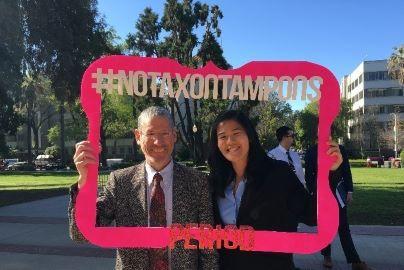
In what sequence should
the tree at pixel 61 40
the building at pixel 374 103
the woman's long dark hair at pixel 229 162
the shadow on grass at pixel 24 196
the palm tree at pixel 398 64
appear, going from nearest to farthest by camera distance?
the woman's long dark hair at pixel 229 162, the shadow on grass at pixel 24 196, the tree at pixel 61 40, the palm tree at pixel 398 64, the building at pixel 374 103

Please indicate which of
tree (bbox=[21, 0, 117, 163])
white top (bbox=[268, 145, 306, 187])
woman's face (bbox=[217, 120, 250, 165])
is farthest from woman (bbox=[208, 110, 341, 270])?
tree (bbox=[21, 0, 117, 163])

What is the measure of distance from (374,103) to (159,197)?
75.3 metres

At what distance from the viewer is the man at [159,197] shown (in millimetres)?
2734

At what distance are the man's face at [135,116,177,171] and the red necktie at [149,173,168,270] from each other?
0.31ft

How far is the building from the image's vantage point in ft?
204

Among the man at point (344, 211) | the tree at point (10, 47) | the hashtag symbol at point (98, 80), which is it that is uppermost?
the tree at point (10, 47)

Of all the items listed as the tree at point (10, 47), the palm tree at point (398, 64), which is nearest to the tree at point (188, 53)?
the tree at point (10, 47)

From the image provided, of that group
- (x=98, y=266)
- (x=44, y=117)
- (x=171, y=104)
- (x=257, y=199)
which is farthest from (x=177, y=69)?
(x=44, y=117)

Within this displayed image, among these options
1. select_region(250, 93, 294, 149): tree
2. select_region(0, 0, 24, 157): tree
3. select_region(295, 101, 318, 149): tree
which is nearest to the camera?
select_region(295, 101, 318, 149): tree

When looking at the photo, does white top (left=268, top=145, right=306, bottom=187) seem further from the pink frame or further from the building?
the building

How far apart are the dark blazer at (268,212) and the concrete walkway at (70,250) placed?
13.6 feet

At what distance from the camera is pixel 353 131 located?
61344 mm

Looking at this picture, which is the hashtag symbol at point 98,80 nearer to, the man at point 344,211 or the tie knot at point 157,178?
the tie knot at point 157,178

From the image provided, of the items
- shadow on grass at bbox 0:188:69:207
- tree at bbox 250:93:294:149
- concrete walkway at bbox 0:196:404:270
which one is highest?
tree at bbox 250:93:294:149
